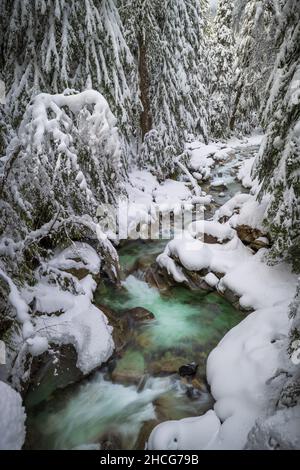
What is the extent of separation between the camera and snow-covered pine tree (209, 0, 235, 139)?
22.7 metres

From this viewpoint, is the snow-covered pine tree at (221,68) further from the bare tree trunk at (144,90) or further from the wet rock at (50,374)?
the wet rock at (50,374)

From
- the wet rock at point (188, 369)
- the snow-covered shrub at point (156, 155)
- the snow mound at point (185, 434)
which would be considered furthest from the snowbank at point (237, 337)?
the snow-covered shrub at point (156, 155)

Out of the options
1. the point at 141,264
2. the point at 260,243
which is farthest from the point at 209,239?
the point at 141,264

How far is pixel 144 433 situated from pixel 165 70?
520 inches

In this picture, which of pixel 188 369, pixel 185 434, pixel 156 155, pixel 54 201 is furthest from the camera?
pixel 156 155

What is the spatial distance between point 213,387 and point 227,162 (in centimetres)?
1629

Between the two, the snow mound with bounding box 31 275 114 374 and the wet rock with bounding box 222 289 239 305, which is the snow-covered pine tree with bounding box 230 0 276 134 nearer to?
the wet rock with bounding box 222 289 239 305

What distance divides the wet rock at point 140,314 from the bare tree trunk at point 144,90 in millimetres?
9383

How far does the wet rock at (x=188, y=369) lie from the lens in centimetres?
566

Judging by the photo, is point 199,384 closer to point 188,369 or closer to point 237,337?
point 188,369

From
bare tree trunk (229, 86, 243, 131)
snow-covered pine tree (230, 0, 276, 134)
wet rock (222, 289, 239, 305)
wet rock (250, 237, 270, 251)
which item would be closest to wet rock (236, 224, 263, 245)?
wet rock (250, 237, 270, 251)

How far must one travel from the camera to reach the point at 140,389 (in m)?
5.52
